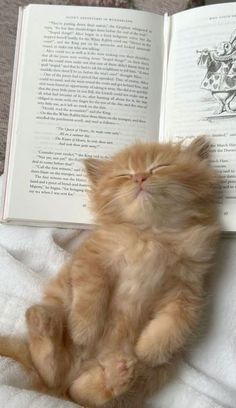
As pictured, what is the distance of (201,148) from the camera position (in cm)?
117

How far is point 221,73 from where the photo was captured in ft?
4.03

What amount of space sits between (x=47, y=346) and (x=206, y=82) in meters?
0.67

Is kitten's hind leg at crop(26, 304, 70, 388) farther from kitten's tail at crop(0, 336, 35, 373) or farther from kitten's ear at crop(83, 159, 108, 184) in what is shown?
kitten's ear at crop(83, 159, 108, 184)

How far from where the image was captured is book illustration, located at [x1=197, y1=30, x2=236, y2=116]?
3.98ft

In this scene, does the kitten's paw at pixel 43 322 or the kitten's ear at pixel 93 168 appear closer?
the kitten's paw at pixel 43 322

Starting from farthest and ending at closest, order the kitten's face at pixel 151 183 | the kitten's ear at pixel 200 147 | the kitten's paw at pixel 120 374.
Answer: the kitten's ear at pixel 200 147, the kitten's face at pixel 151 183, the kitten's paw at pixel 120 374

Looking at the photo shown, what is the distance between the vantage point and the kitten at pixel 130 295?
3.20ft

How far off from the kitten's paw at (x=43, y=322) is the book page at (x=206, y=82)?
46cm

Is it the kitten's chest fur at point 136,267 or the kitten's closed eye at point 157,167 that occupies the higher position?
the kitten's closed eye at point 157,167

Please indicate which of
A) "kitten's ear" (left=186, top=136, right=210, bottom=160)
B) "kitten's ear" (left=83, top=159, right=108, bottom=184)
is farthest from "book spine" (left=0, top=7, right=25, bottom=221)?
"kitten's ear" (left=186, top=136, right=210, bottom=160)

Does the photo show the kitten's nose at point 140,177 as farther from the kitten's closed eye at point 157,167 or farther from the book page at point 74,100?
the book page at point 74,100

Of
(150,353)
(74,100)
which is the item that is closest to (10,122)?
(74,100)

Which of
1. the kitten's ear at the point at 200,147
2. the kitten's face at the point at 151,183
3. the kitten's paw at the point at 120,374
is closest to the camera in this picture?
the kitten's paw at the point at 120,374

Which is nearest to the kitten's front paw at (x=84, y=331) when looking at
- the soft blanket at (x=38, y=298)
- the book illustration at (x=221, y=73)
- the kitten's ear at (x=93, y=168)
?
the soft blanket at (x=38, y=298)
